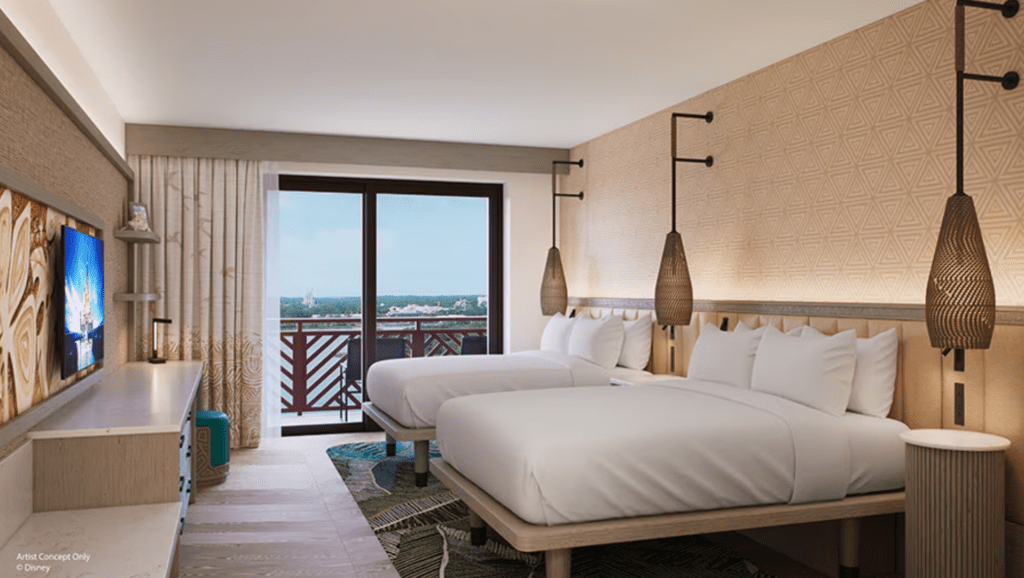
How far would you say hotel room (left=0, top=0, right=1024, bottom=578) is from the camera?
263cm

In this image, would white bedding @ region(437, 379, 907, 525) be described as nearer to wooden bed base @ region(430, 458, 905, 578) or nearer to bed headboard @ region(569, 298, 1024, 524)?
wooden bed base @ region(430, 458, 905, 578)

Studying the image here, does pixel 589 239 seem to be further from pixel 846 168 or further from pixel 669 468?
pixel 669 468

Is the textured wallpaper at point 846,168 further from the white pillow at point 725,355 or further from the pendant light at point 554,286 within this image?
the pendant light at point 554,286

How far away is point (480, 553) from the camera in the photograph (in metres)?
3.59

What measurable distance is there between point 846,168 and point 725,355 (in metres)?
1.09

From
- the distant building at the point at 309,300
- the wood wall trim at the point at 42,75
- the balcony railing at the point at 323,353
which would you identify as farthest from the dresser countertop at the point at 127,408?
the balcony railing at the point at 323,353

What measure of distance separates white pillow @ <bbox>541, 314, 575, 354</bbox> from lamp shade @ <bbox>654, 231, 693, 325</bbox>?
1.37 meters

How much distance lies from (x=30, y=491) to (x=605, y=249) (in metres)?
4.39

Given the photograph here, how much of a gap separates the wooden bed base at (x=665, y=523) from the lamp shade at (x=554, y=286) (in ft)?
10.3

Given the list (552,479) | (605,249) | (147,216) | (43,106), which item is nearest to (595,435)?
(552,479)

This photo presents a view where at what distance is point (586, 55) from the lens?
13.3 ft

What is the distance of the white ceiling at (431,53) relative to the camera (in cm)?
340

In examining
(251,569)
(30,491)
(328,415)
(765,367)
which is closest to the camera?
(30,491)

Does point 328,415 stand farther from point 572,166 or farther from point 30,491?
point 30,491
